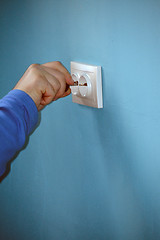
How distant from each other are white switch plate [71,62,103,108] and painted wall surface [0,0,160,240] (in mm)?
17

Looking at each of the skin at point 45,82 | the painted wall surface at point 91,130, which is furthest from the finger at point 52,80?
the painted wall surface at point 91,130

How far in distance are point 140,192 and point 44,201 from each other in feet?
1.39

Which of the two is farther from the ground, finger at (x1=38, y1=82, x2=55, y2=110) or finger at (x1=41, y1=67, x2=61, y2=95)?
finger at (x1=41, y1=67, x2=61, y2=95)

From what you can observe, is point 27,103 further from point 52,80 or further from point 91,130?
point 91,130

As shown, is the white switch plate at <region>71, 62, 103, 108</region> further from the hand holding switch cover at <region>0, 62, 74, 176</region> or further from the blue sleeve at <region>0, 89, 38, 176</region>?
the blue sleeve at <region>0, 89, 38, 176</region>

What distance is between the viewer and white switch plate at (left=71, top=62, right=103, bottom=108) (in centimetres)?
76

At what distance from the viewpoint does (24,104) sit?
622 millimetres

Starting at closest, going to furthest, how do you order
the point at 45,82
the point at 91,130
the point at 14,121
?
1. the point at 14,121
2. the point at 45,82
3. the point at 91,130

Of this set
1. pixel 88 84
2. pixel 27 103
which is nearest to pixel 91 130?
pixel 88 84

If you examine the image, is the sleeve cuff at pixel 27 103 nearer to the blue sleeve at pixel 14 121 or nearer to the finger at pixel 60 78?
the blue sleeve at pixel 14 121

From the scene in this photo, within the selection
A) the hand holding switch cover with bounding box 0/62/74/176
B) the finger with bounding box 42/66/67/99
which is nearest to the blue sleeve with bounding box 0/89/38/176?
the hand holding switch cover with bounding box 0/62/74/176

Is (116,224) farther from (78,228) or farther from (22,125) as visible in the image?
(22,125)

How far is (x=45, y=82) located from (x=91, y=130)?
0.21 m

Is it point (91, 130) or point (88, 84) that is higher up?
point (88, 84)
